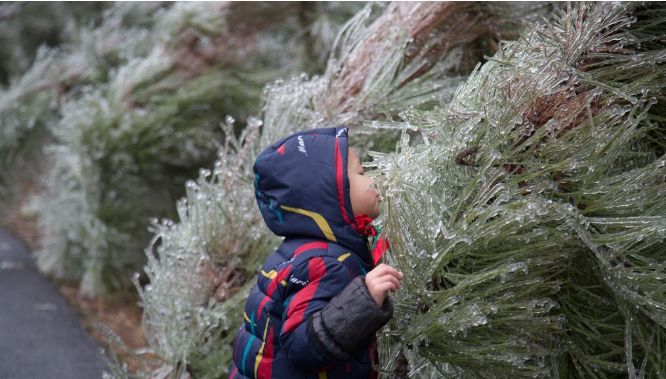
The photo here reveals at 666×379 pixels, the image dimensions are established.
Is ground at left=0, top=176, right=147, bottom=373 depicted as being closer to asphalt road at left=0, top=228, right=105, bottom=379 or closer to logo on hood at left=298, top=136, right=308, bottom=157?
asphalt road at left=0, top=228, right=105, bottom=379

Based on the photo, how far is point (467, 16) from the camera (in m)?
2.67

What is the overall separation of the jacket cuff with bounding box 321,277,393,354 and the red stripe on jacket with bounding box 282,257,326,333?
0.23 ft

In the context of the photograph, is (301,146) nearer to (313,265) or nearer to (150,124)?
(313,265)

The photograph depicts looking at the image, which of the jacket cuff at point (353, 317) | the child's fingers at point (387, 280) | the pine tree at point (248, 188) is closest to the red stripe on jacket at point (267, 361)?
the jacket cuff at point (353, 317)

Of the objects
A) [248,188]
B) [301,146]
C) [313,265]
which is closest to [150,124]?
[248,188]

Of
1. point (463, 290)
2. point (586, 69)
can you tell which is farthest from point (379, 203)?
point (586, 69)

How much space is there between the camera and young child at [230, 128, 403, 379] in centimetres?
169

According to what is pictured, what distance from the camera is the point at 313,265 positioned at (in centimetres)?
177

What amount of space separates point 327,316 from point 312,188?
1.05 ft

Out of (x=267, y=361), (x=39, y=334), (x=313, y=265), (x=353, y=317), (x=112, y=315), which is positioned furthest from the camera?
(x=112, y=315)

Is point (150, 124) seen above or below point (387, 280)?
below

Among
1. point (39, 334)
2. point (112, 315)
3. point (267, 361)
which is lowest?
point (112, 315)

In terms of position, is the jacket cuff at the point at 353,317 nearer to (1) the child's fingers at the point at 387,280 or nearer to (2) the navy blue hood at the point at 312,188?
(1) the child's fingers at the point at 387,280

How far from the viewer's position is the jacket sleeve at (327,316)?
1.65 m
